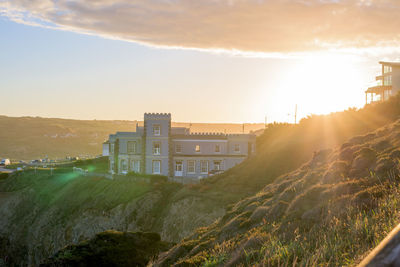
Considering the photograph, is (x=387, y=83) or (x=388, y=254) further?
(x=387, y=83)

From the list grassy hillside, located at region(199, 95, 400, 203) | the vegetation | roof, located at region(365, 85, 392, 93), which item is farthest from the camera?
roof, located at region(365, 85, 392, 93)

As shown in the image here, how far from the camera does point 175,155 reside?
191ft

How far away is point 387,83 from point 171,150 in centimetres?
3560

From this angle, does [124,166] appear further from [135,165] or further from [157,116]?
[157,116]

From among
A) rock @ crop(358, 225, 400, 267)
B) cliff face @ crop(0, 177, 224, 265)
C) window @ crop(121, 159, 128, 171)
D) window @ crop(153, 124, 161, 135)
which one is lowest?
cliff face @ crop(0, 177, 224, 265)

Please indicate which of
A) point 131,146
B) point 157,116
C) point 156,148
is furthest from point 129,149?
point 157,116

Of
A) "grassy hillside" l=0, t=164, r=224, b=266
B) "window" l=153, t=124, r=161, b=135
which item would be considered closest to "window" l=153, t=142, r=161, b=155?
"window" l=153, t=124, r=161, b=135

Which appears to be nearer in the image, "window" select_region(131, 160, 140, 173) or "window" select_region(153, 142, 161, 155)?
"window" select_region(153, 142, 161, 155)


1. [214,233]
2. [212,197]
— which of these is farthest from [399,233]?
[212,197]

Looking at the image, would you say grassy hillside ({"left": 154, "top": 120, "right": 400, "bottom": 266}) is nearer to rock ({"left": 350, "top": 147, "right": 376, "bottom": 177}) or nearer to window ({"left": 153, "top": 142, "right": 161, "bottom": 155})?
rock ({"left": 350, "top": 147, "right": 376, "bottom": 177})

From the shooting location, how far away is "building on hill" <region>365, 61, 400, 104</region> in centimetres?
6062

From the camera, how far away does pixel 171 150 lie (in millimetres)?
58000

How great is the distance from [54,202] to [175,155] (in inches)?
727

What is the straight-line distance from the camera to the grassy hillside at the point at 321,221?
8297 mm
